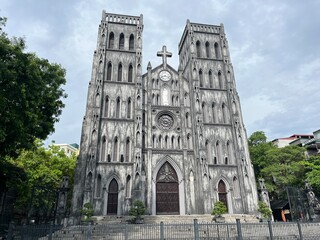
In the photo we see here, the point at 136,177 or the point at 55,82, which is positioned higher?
the point at 55,82

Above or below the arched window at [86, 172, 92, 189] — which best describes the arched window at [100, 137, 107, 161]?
above

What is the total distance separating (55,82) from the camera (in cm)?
1526

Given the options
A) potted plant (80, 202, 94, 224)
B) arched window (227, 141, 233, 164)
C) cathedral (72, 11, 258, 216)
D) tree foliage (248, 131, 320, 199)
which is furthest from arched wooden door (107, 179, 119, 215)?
tree foliage (248, 131, 320, 199)

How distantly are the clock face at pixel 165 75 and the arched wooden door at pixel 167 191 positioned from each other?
30.0 ft

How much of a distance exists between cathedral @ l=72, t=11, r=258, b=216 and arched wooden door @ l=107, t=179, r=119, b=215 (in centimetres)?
8

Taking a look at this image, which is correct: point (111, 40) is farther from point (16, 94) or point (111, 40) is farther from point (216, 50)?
point (16, 94)

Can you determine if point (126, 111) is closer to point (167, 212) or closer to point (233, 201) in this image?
point (167, 212)

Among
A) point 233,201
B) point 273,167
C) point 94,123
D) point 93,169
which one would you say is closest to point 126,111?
point 94,123

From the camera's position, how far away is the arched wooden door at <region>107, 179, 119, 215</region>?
19953 millimetres

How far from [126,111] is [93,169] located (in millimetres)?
6402

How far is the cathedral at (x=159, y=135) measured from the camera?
2050 cm

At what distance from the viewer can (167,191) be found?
21.9m

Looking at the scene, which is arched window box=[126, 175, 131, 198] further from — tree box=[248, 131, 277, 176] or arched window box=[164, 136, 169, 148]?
tree box=[248, 131, 277, 176]

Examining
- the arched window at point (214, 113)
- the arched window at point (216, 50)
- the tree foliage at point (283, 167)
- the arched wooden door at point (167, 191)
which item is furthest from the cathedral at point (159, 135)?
the tree foliage at point (283, 167)
